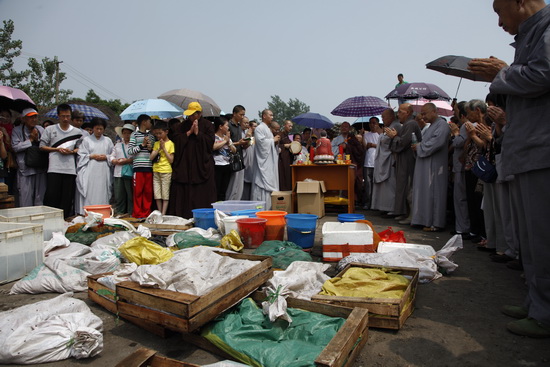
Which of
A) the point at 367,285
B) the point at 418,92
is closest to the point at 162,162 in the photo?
the point at 367,285

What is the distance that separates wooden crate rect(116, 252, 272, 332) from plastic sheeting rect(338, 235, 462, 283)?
1387mm

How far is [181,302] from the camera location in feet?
7.67

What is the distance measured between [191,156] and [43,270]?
3498mm

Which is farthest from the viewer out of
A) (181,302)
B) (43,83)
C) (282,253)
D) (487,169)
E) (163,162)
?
(43,83)

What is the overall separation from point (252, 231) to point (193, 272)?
6.94ft

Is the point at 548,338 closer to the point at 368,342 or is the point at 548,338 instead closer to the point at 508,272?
the point at 368,342

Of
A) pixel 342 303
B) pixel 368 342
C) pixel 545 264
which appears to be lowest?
pixel 368 342

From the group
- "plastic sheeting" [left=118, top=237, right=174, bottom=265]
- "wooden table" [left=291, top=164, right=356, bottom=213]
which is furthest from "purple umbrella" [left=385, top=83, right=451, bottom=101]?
"plastic sheeting" [left=118, top=237, right=174, bottom=265]

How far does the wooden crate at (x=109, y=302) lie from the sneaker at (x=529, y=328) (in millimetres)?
2380

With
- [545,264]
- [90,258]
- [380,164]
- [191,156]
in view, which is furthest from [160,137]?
[545,264]

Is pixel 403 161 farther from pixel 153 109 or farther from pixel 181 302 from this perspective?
pixel 181 302

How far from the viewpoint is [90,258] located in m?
3.86

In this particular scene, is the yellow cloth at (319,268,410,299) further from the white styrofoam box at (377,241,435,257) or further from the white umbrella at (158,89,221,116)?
the white umbrella at (158,89,221,116)

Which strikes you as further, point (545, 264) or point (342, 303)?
point (342, 303)
